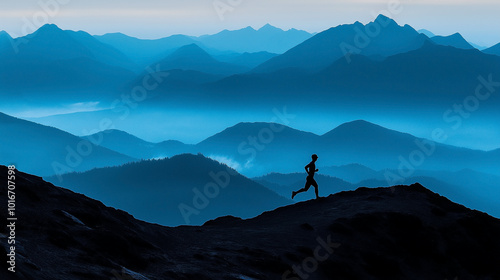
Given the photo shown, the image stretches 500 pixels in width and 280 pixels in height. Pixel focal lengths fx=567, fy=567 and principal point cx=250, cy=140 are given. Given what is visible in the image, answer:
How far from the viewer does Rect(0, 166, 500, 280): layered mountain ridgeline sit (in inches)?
848

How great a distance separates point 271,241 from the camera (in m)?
28.4

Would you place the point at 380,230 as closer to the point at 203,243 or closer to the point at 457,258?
the point at 457,258

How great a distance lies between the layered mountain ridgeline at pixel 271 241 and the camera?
848 inches

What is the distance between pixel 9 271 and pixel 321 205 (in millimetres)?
22563

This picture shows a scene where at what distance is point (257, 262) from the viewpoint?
83.7 feet

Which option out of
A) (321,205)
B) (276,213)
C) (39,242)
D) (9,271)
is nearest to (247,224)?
(276,213)

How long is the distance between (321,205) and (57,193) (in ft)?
54.1

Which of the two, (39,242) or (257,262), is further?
(257,262)

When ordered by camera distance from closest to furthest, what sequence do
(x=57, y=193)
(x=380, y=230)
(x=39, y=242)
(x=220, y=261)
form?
(x=39, y=242)
(x=220, y=261)
(x=57, y=193)
(x=380, y=230)

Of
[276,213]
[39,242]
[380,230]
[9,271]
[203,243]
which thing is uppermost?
[276,213]

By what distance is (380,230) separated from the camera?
3162 cm

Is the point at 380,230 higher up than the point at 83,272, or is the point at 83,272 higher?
the point at 380,230

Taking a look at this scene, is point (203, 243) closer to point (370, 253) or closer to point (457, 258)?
point (370, 253)

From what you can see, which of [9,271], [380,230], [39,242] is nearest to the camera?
[9,271]
